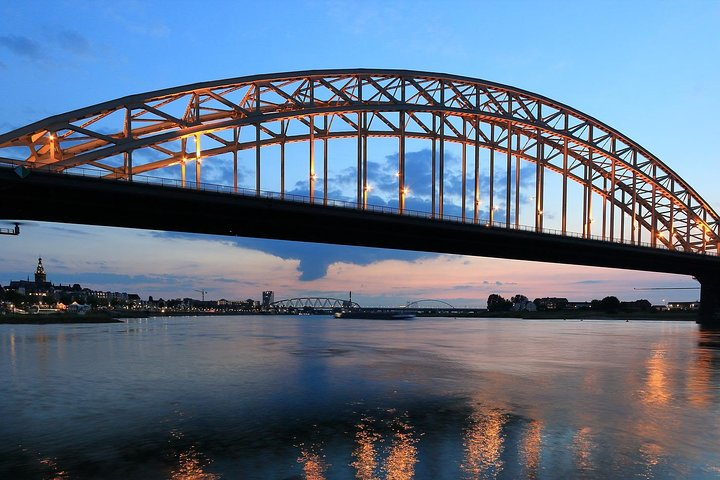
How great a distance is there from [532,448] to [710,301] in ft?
302

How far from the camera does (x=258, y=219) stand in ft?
156

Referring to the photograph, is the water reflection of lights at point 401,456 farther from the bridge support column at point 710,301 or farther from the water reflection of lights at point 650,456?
the bridge support column at point 710,301

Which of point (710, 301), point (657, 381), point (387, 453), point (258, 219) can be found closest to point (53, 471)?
point (387, 453)

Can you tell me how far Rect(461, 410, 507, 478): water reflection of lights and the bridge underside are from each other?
98.3 feet

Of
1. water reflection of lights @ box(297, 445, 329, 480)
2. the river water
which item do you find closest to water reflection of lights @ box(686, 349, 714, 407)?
the river water

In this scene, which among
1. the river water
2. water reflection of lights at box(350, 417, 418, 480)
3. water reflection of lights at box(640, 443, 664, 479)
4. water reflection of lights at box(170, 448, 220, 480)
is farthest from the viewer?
the river water

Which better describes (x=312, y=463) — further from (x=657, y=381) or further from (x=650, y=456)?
(x=657, y=381)

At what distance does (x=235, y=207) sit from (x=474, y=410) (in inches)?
1169

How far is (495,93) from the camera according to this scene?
220 ft

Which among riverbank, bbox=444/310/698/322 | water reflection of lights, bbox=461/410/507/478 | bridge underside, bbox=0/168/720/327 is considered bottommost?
riverbank, bbox=444/310/698/322

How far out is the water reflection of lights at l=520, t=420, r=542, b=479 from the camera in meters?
12.1

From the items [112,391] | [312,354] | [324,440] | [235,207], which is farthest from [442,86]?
[324,440]

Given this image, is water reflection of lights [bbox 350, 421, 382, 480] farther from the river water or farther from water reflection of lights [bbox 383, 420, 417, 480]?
water reflection of lights [bbox 383, 420, 417, 480]

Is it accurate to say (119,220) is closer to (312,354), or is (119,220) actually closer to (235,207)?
(235,207)
